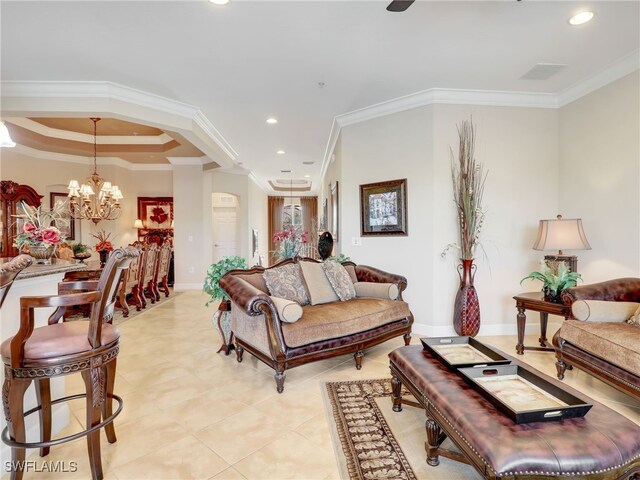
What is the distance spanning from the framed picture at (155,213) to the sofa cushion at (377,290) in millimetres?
5729

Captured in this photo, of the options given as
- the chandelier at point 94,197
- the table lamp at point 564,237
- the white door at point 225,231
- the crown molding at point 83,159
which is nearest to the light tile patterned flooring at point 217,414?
the table lamp at point 564,237

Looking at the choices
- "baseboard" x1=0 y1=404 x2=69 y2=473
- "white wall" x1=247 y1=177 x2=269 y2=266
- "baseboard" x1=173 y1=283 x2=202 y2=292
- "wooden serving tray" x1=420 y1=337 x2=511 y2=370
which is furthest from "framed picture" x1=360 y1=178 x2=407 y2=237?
"white wall" x1=247 y1=177 x2=269 y2=266

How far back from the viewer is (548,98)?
397 cm

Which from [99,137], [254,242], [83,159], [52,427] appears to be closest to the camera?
[52,427]

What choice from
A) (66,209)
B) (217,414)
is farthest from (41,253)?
(66,209)

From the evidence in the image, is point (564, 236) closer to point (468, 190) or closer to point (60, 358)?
point (468, 190)

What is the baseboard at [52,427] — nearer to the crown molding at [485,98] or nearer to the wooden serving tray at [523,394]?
the wooden serving tray at [523,394]

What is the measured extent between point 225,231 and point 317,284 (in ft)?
Answer: 20.0

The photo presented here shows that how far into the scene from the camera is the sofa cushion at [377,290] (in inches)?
135

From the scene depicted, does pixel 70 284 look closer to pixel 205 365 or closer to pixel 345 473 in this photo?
pixel 205 365

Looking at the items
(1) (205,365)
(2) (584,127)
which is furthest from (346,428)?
(2) (584,127)

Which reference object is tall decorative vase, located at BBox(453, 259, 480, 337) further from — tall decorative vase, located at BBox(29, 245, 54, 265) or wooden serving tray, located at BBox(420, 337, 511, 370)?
tall decorative vase, located at BBox(29, 245, 54, 265)

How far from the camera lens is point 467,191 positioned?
365cm

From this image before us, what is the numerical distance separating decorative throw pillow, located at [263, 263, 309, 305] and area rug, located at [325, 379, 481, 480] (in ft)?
2.93
